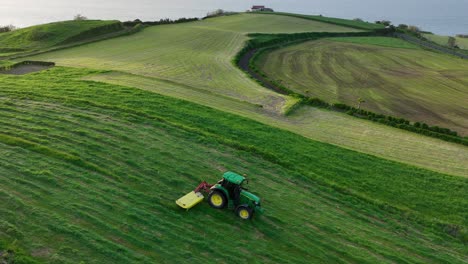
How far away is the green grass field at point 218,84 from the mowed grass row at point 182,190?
10.8 ft

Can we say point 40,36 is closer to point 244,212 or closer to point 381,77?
point 244,212

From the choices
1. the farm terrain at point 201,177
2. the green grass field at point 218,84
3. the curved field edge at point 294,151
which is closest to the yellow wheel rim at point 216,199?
the farm terrain at point 201,177

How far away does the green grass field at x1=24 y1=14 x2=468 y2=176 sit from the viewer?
26.2m

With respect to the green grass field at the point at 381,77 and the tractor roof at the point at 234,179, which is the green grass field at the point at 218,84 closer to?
the green grass field at the point at 381,77

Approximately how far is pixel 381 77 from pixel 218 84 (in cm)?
2502

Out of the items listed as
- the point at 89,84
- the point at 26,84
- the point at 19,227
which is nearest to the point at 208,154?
the point at 19,227

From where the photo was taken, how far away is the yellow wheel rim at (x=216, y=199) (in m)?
14.8

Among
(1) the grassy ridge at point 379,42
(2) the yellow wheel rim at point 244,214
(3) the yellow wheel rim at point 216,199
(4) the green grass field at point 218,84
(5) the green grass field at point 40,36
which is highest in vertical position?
(1) the grassy ridge at point 379,42

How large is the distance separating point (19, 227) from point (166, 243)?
5.09 metres

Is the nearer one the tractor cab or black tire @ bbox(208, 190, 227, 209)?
the tractor cab

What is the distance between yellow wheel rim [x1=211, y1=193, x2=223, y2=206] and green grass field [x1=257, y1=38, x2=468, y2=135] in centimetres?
2643

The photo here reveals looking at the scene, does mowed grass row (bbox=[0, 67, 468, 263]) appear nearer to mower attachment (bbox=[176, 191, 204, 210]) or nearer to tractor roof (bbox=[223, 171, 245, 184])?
mower attachment (bbox=[176, 191, 204, 210])

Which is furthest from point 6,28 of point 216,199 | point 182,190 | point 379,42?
point 379,42

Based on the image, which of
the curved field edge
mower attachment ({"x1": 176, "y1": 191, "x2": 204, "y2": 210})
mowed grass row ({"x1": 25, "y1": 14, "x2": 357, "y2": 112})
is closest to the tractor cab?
mower attachment ({"x1": 176, "y1": 191, "x2": 204, "y2": 210})
